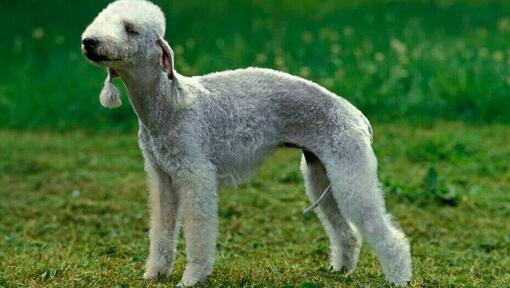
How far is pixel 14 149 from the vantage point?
1002cm

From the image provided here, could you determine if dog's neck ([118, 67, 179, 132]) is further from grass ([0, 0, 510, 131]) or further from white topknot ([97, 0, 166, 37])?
grass ([0, 0, 510, 131])

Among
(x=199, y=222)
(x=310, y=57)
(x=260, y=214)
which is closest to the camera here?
(x=199, y=222)

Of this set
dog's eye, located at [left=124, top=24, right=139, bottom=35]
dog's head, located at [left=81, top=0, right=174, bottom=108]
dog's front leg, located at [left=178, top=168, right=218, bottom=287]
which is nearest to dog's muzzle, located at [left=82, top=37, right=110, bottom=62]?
dog's head, located at [left=81, top=0, right=174, bottom=108]

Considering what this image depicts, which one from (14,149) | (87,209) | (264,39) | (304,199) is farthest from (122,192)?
(264,39)

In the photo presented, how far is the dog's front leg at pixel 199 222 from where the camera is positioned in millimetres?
5070

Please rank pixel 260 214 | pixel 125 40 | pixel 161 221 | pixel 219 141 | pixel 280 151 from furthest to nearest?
1. pixel 280 151
2. pixel 260 214
3. pixel 161 221
4. pixel 219 141
5. pixel 125 40

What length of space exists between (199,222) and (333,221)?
38.1 inches

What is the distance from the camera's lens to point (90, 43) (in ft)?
14.9

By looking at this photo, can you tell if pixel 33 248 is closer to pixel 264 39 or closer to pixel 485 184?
pixel 485 184

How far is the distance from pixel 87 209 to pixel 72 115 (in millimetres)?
3839

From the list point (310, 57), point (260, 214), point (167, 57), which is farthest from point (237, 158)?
point (310, 57)

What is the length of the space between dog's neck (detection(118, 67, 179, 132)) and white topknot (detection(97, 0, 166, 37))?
0.88 ft

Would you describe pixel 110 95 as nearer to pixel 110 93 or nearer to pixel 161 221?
pixel 110 93

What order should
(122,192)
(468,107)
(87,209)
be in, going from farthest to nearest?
(468,107) → (122,192) → (87,209)
